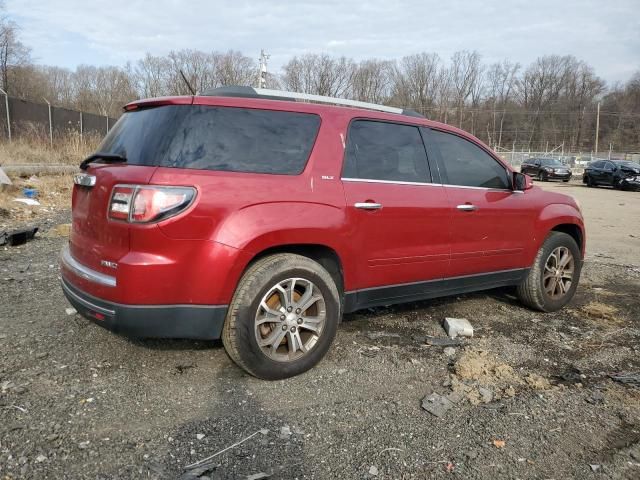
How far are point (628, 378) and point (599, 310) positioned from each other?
5.27 feet

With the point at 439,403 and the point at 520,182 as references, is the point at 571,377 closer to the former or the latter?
the point at 439,403

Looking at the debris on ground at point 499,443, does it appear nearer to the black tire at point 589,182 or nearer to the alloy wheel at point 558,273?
the alloy wheel at point 558,273

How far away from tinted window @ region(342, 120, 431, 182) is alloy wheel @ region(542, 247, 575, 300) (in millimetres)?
1888

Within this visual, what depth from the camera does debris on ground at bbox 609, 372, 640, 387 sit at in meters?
3.32

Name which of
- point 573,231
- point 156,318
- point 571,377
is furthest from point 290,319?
point 573,231

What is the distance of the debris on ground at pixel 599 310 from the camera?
4746mm

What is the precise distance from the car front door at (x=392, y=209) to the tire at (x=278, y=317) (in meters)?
0.39

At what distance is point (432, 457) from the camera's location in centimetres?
240

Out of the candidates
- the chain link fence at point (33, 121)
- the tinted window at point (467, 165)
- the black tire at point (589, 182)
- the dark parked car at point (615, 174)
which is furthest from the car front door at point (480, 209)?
the black tire at point (589, 182)

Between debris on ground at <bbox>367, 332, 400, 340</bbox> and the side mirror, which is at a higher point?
the side mirror

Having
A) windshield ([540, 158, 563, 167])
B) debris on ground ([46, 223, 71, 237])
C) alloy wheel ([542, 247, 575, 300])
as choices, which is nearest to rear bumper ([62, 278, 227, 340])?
alloy wheel ([542, 247, 575, 300])

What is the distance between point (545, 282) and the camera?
486 centimetres

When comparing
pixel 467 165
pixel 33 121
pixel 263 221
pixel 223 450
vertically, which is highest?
pixel 33 121

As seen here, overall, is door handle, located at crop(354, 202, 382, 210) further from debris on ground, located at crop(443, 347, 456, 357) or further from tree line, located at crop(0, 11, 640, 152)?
tree line, located at crop(0, 11, 640, 152)
